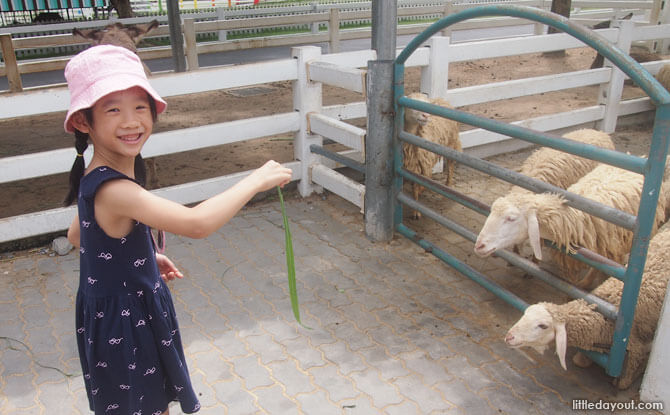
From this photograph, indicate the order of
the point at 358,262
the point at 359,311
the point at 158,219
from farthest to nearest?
the point at 358,262
the point at 359,311
the point at 158,219

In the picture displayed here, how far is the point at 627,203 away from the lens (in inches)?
139

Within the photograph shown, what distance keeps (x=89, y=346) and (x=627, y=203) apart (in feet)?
10.3

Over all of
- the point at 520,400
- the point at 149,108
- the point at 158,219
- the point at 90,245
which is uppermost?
the point at 149,108

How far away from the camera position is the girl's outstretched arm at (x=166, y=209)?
1681mm

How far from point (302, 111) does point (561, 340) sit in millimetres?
3294

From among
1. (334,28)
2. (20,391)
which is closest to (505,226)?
(20,391)

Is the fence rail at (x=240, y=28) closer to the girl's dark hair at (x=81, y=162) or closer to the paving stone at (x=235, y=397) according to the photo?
the paving stone at (x=235, y=397)

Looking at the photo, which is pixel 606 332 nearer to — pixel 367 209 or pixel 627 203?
pixel 627 203

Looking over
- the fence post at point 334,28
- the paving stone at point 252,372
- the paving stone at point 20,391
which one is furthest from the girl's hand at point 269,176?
the fence post at point 334,28

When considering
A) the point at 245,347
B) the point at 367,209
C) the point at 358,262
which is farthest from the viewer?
the point at 367,209

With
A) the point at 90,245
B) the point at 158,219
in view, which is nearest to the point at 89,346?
the point at 90,245

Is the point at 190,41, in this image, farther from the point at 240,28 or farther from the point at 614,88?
the point at 614,88

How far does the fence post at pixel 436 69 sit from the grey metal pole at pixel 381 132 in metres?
1.24

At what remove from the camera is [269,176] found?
1.77 meters
